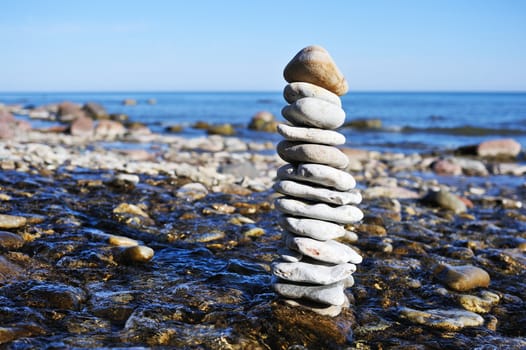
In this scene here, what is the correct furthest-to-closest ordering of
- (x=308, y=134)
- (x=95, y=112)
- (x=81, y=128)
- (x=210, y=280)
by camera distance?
(x=95, y=112) → (x=81, y=128) → (x=210, y=280) → (x=308, y=134)

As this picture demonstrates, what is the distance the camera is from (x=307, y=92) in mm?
3875

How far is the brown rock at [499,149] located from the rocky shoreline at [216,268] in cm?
934

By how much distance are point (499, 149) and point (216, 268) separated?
53.8ft

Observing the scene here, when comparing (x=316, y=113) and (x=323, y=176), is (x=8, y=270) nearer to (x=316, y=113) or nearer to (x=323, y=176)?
(x=323, y=176)

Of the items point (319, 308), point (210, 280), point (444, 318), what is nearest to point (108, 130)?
point (210, 280)

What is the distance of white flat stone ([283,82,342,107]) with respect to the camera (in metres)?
3.88

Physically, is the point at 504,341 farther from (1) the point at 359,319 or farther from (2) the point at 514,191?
(2) the point at 514,191

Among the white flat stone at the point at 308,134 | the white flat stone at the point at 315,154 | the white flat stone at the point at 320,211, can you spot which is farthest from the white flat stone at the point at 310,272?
the white flat stone at the point at 308,134

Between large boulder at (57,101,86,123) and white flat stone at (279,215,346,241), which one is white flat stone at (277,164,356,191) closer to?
white flat stone at (279,215,346,241)

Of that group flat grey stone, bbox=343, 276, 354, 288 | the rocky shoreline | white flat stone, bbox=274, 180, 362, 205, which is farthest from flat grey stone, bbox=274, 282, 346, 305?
white flat stone, bbox=274, 180, 362, 205

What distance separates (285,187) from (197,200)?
12.5 feet

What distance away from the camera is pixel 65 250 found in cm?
463

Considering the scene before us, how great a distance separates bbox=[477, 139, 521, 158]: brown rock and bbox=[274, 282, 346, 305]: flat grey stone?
1632 cm

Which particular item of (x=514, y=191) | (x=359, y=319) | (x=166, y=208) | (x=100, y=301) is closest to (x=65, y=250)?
(x=100, y=301)
